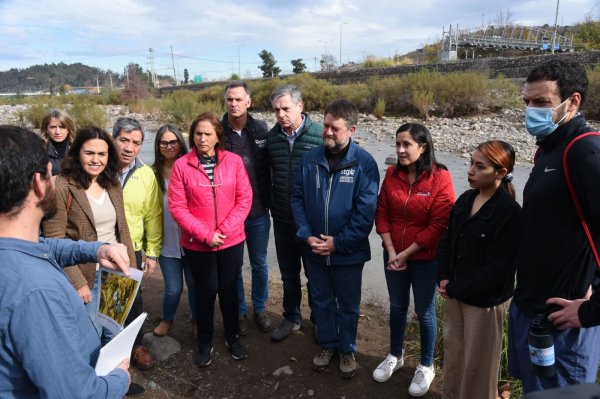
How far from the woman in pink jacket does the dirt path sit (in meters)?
0.13

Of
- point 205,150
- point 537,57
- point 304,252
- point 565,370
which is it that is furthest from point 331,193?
point 537,57

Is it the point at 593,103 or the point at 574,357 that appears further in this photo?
the point at 593,103

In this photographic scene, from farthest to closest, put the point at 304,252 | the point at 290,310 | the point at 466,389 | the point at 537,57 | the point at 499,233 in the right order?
the point at 537,57
the point at 290,310
the point at 304,252
the point at 466,389
the point at 499,233

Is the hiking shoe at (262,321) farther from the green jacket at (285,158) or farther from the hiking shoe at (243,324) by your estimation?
the green jacket at (285,158)

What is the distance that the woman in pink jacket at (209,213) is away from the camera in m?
Result: 2.83

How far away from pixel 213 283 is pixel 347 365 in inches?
43.9

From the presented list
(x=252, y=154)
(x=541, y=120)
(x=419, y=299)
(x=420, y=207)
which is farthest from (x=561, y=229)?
(x=252, y=154)

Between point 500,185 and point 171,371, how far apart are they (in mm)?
2549

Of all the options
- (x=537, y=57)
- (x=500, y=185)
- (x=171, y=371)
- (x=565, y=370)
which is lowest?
(x=171, y=371)

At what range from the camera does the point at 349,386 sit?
9.12 feet

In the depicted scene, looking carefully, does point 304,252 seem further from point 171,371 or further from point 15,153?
point 15,153

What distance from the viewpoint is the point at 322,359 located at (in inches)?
116

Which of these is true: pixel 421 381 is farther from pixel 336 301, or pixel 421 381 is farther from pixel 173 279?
pixel 173 279

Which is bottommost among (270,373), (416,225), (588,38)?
(270,373)
